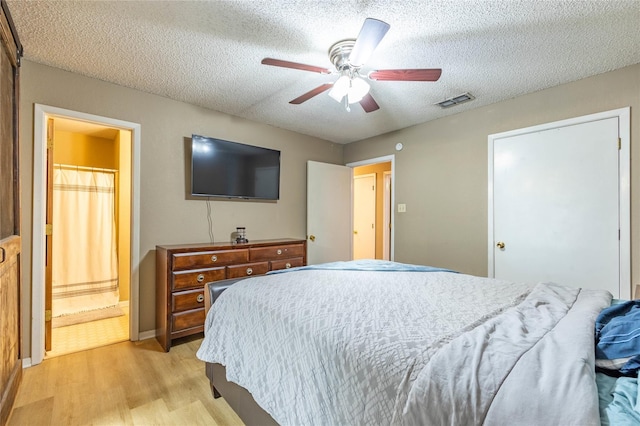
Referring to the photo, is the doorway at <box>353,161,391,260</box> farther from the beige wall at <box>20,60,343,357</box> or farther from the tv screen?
the tv screen

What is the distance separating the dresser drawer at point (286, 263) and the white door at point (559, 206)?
213 centimetres

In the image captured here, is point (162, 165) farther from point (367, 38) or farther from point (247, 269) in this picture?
point (367, 38)

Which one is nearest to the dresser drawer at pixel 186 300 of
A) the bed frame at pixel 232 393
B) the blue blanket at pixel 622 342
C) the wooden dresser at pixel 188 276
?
the wooden dresser at pixel 188 276

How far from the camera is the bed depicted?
A: 2.30 ft

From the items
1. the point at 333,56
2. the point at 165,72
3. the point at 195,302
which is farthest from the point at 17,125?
the point at 333,56

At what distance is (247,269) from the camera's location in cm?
298

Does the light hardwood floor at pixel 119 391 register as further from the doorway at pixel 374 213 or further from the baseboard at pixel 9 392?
the doorway at pixel 374 213

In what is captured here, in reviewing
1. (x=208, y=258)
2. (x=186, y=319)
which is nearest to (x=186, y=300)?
(x=186, y=319)

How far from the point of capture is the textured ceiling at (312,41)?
1.65 meters

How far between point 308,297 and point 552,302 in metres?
1.15

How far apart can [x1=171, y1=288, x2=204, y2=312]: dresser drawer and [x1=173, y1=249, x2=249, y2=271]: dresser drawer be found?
232 millimetres

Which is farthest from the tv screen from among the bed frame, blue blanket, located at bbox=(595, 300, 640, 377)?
blue blanket, located at bbox=(595, 300, 640, 377)

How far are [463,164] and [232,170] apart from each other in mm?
2614

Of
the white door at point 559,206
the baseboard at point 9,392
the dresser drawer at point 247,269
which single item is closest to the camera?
the baseboard at point 9,392
